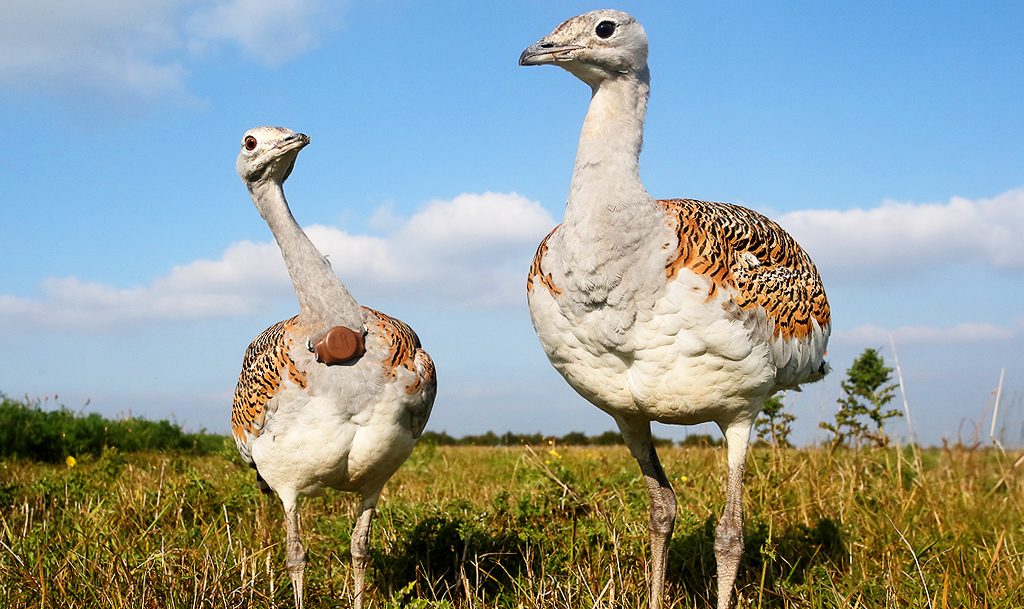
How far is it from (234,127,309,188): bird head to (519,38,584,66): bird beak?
1546 millimetres

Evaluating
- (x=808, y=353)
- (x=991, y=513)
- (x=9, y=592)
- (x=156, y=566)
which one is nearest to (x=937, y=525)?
(x=991, y=513)

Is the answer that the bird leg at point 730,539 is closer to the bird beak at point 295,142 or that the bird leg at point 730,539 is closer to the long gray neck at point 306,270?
the long gray neck at point 306,270

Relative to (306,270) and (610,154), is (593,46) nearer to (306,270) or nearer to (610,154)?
(610,154)

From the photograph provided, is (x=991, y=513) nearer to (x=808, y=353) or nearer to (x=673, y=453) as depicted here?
(x=673, y=453)

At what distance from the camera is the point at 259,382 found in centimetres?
481

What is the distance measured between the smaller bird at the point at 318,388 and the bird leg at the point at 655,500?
1179 mm

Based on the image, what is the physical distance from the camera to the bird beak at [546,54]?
13.0 feet

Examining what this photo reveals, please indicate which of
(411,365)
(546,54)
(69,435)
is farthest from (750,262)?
(69,435)

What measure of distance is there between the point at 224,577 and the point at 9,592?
100 cm

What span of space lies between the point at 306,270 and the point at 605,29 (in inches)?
85.8

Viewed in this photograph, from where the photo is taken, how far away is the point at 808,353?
14.5ft

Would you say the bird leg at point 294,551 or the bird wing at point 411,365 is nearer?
the bird wing at point 411,365

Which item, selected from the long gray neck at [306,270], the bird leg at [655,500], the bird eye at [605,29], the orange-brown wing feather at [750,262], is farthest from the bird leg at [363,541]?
the bird eye at [605,29]

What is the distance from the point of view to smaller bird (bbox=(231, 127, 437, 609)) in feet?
14.9
